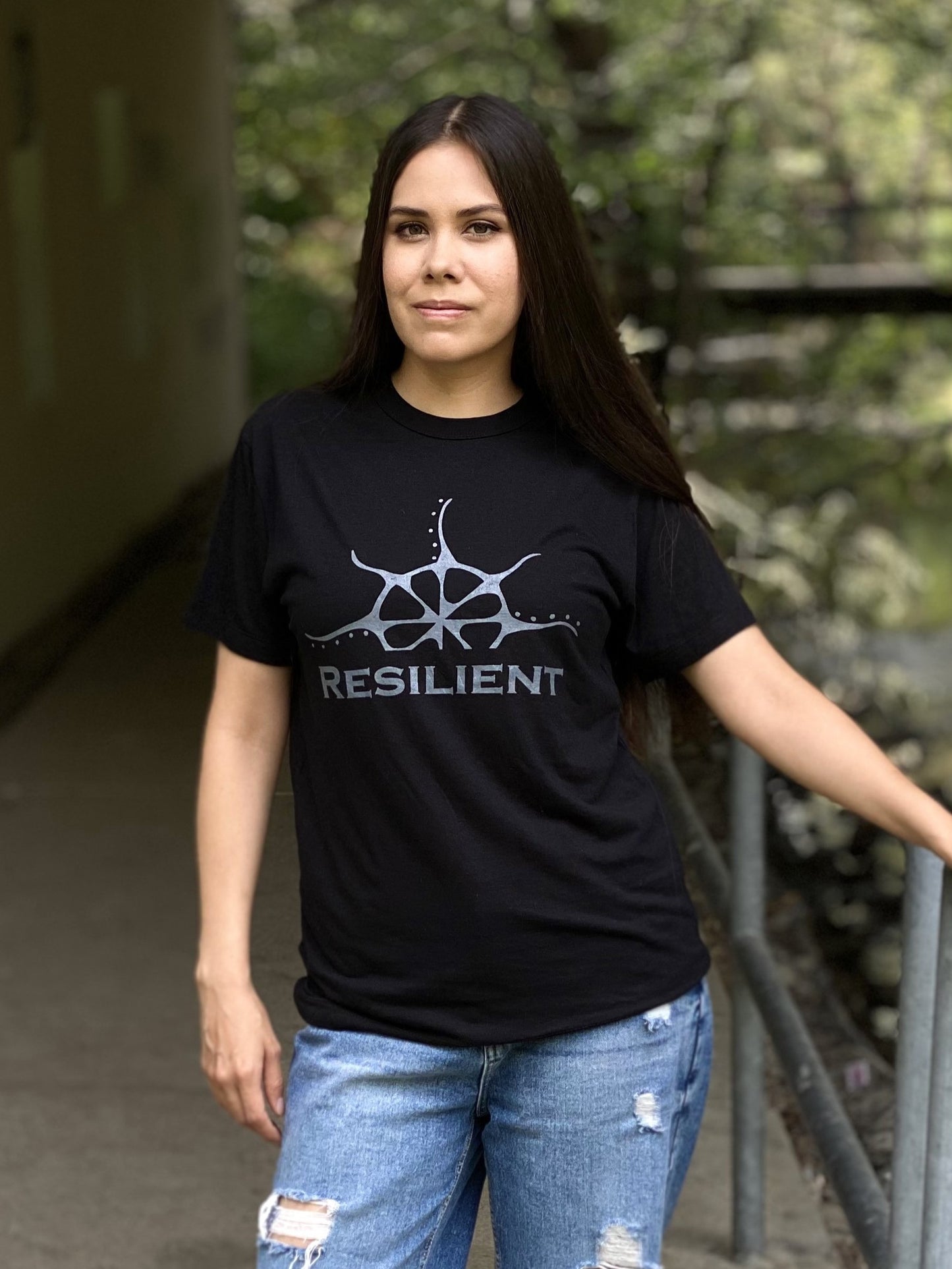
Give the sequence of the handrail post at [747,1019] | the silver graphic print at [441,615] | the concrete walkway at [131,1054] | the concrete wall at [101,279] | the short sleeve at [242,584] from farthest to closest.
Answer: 1. the concrete wall at [101,279]
2. the concrete walkway at [131,1054]
3. the handrail post at [747,1019]
4. the short sleeve at [242,584]
5. the silver graphic print at [441,615]

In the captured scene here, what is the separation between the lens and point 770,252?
1299cm

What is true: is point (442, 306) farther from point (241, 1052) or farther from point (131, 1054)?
point (131, 1054)

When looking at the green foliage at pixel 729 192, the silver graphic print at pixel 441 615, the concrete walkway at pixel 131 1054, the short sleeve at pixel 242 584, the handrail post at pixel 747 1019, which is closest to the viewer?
the silver graphic print at pixel 441 615

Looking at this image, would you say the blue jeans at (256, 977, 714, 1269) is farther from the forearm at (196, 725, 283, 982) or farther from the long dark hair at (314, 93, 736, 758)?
the long dark hair at (314, 93, 736, 758)

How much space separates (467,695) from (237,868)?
31 centimetres

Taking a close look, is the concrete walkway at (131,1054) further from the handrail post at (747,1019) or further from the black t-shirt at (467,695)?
the black t-shirt at (467,695)

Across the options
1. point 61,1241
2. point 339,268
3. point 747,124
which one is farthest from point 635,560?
point 339,268

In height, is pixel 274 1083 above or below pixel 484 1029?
below

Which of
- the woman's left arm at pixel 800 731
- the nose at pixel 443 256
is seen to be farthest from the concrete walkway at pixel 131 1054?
the nose at pixel 443 256

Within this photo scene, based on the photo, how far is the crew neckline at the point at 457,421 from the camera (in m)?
1.71

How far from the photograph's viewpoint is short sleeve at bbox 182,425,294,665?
1.73 metres

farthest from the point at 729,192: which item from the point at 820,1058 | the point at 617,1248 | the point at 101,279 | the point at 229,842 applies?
the point at 617,1248

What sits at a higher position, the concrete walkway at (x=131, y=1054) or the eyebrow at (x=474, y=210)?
the eyebrow at (x=474, y=210)

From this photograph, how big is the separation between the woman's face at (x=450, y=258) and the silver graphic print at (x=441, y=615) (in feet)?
0.68
